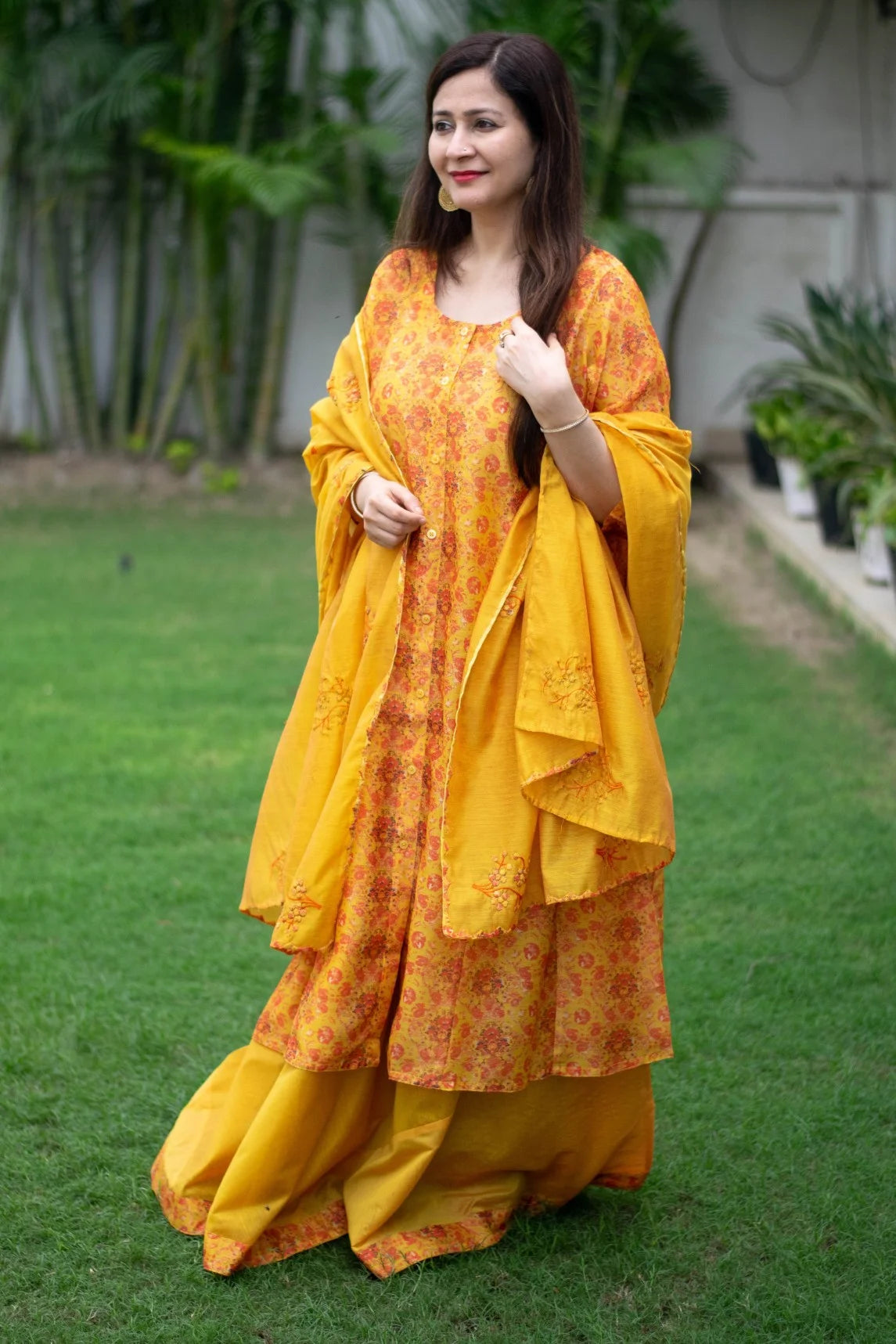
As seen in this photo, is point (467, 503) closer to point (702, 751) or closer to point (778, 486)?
point (702, 751)

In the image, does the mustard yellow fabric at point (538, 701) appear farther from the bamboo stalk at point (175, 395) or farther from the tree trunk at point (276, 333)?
the bamboo stalk at point (175, 395)

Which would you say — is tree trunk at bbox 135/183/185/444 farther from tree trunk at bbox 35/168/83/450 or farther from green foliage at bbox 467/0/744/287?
green foliage at bbox 467/0/744/287

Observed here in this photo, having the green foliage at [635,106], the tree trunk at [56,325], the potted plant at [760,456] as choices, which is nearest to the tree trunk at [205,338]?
the tree trunk at [56,325]

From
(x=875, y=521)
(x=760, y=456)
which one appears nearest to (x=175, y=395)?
(x=760, y=456)

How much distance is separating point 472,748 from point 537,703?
0.43 ft

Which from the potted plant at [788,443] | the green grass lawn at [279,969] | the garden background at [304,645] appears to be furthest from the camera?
the potted plant at [788,443]

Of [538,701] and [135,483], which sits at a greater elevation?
[538,701]

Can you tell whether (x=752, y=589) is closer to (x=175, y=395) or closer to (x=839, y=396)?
(x=839, y=396)

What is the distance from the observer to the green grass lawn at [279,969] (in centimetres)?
234

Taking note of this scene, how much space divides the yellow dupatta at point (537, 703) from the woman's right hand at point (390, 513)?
63 millimetres

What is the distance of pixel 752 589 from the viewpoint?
23.2 feet

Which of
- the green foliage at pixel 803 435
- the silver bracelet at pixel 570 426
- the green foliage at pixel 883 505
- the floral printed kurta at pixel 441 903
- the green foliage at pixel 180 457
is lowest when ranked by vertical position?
the green foliage at pixel 180 457

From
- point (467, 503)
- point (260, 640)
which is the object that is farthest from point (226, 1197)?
point (260, 640)

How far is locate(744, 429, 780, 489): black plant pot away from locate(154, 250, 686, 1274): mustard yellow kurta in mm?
6120
